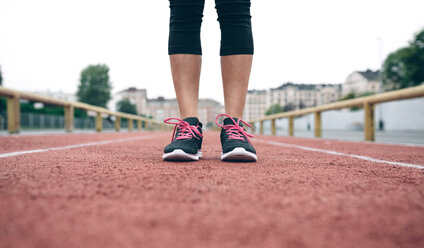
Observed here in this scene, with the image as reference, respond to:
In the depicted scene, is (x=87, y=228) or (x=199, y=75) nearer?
(x=87, y=228)

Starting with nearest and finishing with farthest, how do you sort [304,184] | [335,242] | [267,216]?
1. [335,242]
2. [267,216]
3. [304,184]

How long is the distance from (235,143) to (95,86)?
4656cm

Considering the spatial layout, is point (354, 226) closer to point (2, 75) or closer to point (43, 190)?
point (43, 190)

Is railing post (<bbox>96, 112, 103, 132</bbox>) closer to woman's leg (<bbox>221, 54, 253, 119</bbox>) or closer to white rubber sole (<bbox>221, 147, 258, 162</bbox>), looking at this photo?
woman's leg (<bbox>221, 54, 253, 119</bbox>)

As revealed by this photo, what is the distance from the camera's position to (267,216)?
592 millimetres

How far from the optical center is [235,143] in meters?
1.48

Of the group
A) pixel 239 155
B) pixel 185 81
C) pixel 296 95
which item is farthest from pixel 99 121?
pixel 239 155

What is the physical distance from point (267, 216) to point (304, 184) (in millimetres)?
353

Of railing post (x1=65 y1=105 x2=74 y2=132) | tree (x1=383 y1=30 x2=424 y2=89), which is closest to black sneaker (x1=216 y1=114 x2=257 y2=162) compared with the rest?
railing post (x1=65 y1=105 x2=74 y2=132)

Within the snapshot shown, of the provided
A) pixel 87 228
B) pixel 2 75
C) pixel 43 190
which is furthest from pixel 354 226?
pixel 2 75

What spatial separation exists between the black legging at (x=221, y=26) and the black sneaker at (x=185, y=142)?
0.43m

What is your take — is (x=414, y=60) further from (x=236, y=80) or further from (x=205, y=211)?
(x=205, y=211)

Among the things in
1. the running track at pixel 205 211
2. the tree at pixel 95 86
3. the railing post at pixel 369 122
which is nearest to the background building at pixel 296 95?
the railing post at pixel 369 122

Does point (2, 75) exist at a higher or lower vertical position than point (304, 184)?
higher
